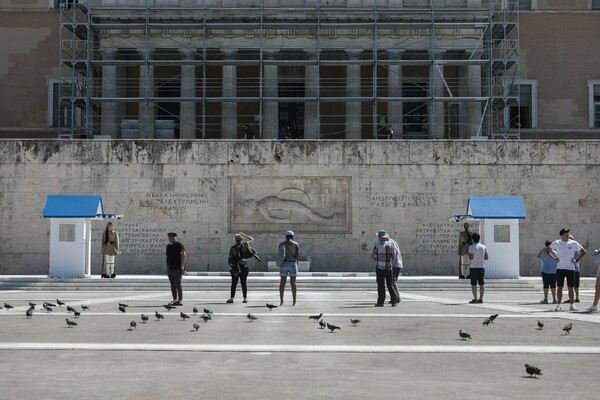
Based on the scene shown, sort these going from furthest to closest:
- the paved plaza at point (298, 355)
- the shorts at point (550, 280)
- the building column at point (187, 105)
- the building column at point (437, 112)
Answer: the building column at point (187, 105) < the building column at point (437, 112) < the shorts at point (550, 280) < the paved plaza at point (298, 355)

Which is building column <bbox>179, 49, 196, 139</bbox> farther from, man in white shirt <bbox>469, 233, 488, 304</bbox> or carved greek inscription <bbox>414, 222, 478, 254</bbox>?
man in white shirt <bbox>469, 233, 488, 304</bbox>

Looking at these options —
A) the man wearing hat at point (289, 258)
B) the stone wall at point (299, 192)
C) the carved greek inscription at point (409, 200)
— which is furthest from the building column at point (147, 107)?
the man wearing hat at point (289, 258)

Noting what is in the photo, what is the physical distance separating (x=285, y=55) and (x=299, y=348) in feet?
118

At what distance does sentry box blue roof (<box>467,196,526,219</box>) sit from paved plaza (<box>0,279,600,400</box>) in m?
9.35

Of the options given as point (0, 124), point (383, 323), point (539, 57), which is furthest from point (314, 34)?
point (383, 323)

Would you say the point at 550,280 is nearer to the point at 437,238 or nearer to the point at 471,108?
the point at 437,238

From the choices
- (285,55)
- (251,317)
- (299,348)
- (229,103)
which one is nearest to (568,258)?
(251,317)

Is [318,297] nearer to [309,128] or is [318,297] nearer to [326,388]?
[326,388]

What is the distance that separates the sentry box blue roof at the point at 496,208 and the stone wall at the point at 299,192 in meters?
3.56

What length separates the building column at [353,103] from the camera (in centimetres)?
4469

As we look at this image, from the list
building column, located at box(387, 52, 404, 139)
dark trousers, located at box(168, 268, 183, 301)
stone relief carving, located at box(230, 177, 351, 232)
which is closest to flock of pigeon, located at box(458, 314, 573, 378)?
dark trousers, located at box(168, 268, 183, 301)

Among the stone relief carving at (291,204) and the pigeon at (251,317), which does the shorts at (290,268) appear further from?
the stone relief carving at (291,204)

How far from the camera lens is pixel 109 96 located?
1767 inches

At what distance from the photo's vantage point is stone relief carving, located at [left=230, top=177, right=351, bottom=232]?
109 feet
